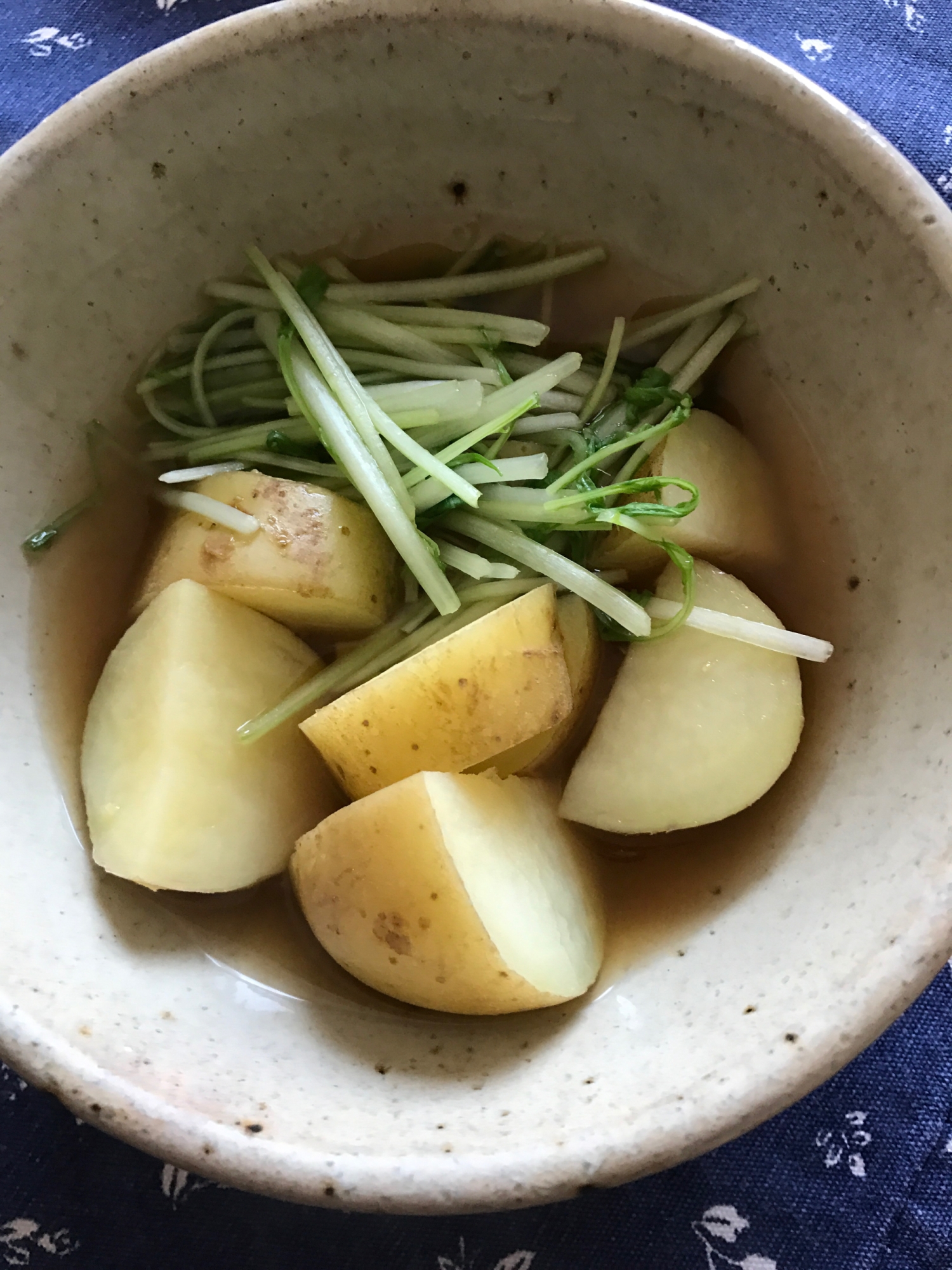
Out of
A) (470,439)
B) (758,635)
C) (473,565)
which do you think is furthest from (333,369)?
(758,635)

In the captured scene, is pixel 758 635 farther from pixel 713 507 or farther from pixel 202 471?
pixel 202 471

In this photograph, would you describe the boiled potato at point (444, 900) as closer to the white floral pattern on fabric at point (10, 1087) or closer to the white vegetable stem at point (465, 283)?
the white floral pattern on fabric at point (10, 1087)

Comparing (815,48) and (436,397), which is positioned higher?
(815,48)

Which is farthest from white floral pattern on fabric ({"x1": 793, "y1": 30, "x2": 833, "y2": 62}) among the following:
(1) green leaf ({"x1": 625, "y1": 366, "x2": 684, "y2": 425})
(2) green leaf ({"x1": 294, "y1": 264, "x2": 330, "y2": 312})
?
(2) green leaf ({"x1": 294, "y1": 264, "x2": 330, "y2": 312})

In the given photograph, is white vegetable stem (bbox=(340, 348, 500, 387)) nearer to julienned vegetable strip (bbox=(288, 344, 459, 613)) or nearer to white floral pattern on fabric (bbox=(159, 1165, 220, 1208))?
julienned vegetable strip (bbox=(288, 344, 459, 613))

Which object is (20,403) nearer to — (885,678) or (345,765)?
(345,765)

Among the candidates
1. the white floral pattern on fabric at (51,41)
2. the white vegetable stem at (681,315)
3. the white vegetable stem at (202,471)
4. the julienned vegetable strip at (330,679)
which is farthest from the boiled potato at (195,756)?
the white floral pattern on fabric at (51,41)
